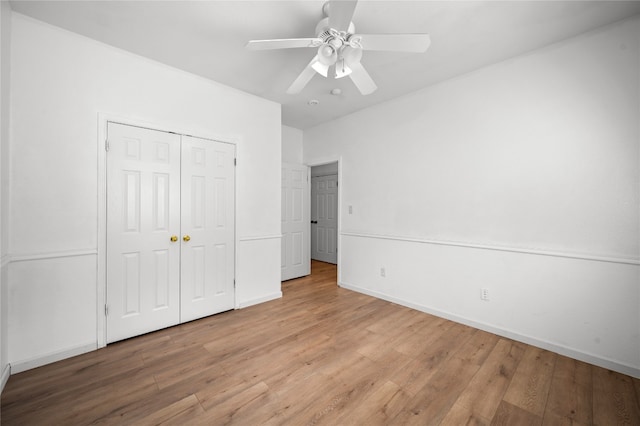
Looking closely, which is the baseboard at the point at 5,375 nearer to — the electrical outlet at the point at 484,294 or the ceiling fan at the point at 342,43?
the ceiling fan at the point at 342,43

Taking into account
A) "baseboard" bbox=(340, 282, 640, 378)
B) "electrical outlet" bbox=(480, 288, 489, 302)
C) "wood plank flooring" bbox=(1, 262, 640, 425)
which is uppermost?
"electrical outlet" bbox=(480, 288, 489, 302)

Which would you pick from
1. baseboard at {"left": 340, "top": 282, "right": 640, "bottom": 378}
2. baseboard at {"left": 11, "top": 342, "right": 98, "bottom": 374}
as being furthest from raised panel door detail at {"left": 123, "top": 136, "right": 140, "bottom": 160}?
baseboard at {"left": 340, "top": 282, "right": 640, "bottom": 378}

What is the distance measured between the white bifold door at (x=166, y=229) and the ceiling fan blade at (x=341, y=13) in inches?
80.5

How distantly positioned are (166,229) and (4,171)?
47.1 inches

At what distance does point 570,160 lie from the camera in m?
2.34

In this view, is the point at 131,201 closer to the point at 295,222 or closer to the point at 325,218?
the point at 295,222

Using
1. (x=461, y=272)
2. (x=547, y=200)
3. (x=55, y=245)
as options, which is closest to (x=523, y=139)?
(x=547, y=200)

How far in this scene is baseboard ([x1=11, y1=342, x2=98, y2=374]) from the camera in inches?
81.0

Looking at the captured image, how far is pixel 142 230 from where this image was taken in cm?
265

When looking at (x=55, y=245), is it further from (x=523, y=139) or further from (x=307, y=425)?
(x=523, y=139)

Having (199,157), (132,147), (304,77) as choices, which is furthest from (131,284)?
(304,77)

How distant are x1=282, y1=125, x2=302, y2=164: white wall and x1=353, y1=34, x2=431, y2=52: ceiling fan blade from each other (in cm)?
313

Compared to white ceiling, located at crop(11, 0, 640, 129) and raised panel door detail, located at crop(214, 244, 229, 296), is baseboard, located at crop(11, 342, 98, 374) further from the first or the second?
white ceiling, located at crop(11, 0, 640, 129)

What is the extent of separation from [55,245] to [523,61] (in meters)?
4.51
